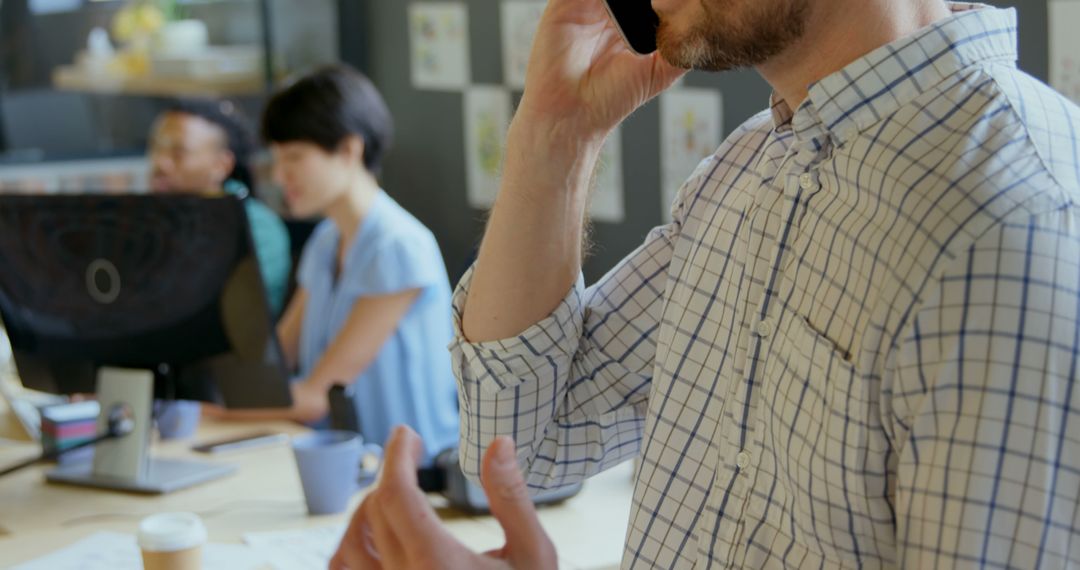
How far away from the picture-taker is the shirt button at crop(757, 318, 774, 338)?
43.8 inches

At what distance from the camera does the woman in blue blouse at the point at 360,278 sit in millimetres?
2992

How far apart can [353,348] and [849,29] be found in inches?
77.7

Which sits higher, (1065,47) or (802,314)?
(1065,47)

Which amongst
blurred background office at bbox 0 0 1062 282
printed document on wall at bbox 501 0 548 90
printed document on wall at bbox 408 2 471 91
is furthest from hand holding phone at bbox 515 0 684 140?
printed document on wall at bbox 408 2 471 91

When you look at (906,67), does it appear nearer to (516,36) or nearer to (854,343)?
(854,343)

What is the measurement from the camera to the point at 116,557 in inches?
73.7

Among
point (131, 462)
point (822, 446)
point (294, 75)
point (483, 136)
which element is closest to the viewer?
point (822, 446)

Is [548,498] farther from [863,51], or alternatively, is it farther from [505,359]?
[863,51]

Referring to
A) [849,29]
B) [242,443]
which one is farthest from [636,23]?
[242,443]

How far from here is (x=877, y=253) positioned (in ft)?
3.19

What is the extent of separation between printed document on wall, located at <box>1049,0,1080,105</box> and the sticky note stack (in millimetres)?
1731

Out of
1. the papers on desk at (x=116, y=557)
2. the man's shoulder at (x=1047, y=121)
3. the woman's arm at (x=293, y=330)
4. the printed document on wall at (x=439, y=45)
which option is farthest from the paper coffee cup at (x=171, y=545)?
the printed document on wall at (x=439, y=45)

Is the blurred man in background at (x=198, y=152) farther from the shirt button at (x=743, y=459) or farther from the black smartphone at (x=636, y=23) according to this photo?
the shirt button at (x=743, y=459)

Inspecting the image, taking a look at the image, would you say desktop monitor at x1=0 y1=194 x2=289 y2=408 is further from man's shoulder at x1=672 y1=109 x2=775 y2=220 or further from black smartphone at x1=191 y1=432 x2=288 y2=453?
man's shoulder at x1=672 y1=109 x2=775 y2=220
